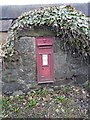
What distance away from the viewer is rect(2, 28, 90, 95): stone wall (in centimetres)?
324

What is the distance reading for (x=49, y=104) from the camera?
308cm

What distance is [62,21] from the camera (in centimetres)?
315

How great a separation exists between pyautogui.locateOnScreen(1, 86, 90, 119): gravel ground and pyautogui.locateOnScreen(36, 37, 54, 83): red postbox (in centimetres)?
26

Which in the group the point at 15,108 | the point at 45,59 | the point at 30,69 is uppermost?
the point at 45,59

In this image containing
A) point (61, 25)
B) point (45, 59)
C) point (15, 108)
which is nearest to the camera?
point (15, 108)

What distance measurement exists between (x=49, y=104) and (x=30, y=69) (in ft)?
2.54

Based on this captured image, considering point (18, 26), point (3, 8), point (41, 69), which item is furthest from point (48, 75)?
point (3, 8)

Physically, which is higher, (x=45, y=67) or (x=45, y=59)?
(x=45, y=59)

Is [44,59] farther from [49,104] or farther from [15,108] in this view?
[15,108]

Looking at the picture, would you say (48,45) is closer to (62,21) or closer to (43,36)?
(43,36)

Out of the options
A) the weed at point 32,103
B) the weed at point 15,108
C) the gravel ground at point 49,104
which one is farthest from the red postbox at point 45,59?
the weed at point 15,108

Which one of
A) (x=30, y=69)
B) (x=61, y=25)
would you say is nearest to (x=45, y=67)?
(x=30, y=69)

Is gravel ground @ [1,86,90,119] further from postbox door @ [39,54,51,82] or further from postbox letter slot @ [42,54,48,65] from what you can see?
postbox letter slot @ [42,54,48,65]

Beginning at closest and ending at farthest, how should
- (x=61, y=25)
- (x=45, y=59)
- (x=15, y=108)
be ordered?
(x=15, y=108), (x=61, y=25), (x=45, y=59)
